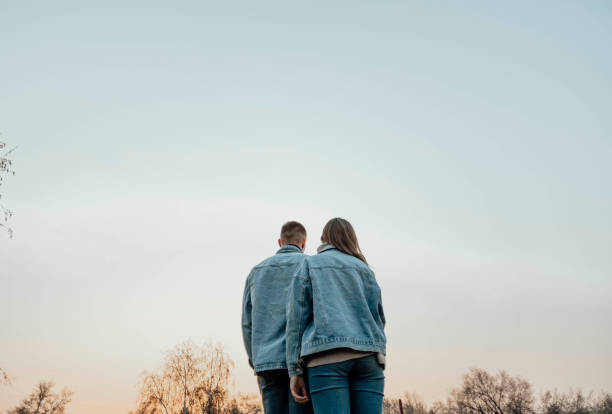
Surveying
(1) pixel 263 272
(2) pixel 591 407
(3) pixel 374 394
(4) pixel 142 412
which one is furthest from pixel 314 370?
(2) pixel 591 407

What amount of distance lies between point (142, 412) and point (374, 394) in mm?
30995

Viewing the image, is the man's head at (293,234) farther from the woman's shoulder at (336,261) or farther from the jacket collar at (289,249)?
the woman's shoulder at (336,261)

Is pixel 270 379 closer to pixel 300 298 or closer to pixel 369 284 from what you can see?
pixel 300 298

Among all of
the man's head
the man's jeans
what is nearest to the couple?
the man's jeans

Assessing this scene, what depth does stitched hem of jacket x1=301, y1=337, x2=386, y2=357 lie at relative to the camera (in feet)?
9.82

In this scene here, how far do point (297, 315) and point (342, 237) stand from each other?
27.7 inches

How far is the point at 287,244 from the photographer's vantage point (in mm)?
4199

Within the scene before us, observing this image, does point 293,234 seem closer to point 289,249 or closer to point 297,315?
point 289,249

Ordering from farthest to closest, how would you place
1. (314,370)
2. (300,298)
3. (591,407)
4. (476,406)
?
(476,406), (591,407), (300,298), (314,370)

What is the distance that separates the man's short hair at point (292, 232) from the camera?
421 centimetres

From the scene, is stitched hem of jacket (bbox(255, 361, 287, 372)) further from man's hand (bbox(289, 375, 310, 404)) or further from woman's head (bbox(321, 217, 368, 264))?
woman's head (bbox(321, 217, 368, 264))

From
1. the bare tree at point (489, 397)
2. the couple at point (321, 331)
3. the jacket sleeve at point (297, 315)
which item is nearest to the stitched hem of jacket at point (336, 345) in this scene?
the couple at point (321, 331)

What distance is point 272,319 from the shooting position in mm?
3807

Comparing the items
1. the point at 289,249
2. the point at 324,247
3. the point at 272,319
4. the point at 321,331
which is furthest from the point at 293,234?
the point at 321,331
